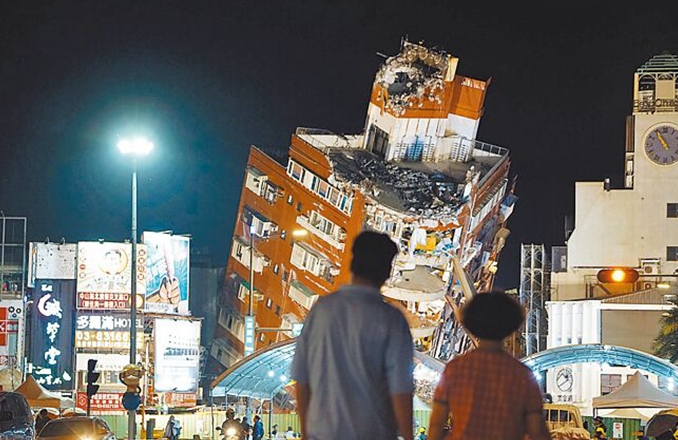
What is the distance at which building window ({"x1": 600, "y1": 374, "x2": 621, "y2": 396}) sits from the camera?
67812 mm

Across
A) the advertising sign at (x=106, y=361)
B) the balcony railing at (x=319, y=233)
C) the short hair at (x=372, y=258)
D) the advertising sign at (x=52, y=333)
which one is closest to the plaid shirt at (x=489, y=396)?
the short hair at (x=372, y=258)

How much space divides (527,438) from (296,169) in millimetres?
69046

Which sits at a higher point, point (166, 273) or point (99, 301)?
point (166, 273)

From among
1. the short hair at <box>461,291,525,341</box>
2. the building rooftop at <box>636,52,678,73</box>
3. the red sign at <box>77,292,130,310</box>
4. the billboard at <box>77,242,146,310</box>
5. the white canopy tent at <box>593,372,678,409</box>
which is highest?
the building rooftop at <box>636,52,678,73</box>

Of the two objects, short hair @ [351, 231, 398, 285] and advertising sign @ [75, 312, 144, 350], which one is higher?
advertising sign @ [75, 312, 144, 350]

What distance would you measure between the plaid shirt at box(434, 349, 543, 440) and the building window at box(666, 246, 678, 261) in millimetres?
70026

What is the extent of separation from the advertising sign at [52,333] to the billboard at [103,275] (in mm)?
3217

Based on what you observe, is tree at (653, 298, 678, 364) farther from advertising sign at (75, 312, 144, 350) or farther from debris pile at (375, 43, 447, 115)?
advertising sign at (75, 312, 144, 350)

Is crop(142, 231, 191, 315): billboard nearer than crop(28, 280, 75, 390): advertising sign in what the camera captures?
No

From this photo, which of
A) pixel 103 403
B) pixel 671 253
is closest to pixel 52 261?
pixel 103 403

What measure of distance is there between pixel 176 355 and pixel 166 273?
15.1 ft

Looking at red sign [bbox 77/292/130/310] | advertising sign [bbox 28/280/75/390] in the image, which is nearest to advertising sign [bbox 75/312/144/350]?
red sign [bbox 77/292/130/310]

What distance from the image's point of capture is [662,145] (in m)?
76.2

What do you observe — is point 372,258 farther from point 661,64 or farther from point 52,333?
point 661,64
